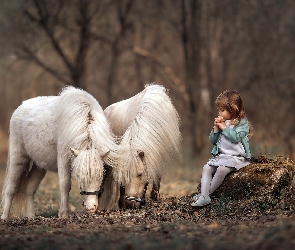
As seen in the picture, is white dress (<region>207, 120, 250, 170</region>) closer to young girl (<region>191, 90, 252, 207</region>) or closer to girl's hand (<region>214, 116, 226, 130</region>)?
young girl (<region>191, 90, 252, 207</region>)

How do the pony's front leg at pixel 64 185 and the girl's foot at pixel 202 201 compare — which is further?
the pony's front leg at pixel 64 185

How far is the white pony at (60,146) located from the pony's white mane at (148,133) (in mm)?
221

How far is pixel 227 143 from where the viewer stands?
7691 mm

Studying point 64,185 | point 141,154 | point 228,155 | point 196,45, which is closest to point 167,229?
point 228,155

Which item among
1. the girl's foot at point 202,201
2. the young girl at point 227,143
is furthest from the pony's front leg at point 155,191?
the girl's foot at point 202,201

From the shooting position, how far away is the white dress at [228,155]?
7676mm

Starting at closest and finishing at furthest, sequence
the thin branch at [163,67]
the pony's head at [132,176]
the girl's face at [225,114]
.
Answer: the girl's face at [225,114]
the pony's head at [132,176]
the thin branch at [163,67]

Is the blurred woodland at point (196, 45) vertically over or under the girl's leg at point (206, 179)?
over

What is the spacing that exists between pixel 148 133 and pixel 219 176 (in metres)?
1.25

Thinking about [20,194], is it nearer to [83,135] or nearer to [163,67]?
[83,135]

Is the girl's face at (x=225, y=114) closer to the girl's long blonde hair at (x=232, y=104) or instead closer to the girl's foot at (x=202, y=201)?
the girl's long blonde hair at (x=232, y=104)

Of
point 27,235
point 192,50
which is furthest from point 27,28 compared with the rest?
point 27,235

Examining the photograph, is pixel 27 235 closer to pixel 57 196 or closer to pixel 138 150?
pixel 138 150

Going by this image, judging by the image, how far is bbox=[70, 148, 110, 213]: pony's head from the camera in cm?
763
